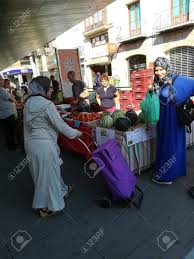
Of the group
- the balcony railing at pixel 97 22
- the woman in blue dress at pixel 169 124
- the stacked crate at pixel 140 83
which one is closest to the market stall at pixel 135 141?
the woman in blue dress at pixel 169 124

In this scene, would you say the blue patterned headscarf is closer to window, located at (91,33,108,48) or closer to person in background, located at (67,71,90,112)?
person in background, located at (67,71,90,112)

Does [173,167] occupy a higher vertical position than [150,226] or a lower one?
higher

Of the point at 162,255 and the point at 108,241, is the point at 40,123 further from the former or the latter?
the point at 162,255

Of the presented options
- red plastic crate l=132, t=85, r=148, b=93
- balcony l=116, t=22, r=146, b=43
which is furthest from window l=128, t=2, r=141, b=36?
red plastic crate l=132, t=85, r=148, b=93

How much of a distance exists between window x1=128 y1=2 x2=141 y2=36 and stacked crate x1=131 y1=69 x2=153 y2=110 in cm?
681

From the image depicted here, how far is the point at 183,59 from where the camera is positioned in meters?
13.8

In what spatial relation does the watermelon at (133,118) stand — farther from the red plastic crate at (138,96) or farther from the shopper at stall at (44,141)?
the red plastic crate at (138,96)

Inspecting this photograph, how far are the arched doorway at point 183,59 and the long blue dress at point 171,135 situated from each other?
1076 cm

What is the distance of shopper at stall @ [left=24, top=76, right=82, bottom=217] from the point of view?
2705 mm

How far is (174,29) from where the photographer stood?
1374 cm

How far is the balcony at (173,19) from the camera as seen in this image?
42.2 ft

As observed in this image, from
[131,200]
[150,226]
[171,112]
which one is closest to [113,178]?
[131,200]

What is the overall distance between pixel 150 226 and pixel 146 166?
135 cm

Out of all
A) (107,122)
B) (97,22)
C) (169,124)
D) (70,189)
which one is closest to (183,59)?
(97,22)
